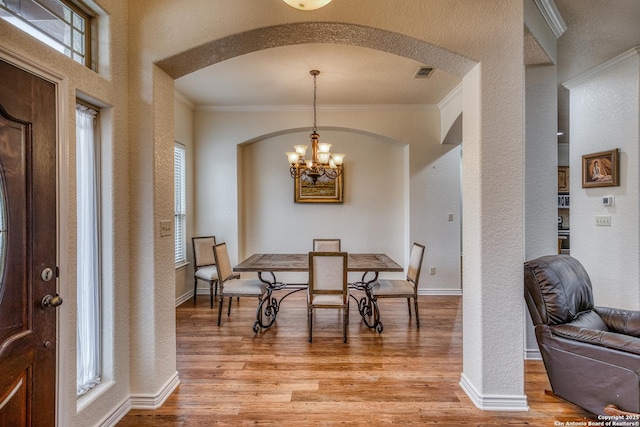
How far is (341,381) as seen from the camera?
2496 mm

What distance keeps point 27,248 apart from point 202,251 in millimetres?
3247

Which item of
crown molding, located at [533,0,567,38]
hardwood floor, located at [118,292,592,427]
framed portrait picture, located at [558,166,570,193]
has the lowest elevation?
hardwood floor, located at [118,292,592,427]

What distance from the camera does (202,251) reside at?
4.65 m

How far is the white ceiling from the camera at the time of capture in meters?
2.67

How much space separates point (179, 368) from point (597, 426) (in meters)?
3.02

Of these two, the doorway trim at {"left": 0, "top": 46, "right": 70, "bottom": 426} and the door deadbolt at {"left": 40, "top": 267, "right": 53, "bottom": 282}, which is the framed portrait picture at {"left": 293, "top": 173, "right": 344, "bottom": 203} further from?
the door deadbolt at {"left": 40, "top": 267, "right": 53, "bottom": 282}

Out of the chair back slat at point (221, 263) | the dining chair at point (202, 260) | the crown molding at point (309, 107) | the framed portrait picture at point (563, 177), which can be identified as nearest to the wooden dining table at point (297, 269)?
the chair back slat at point (221, 263)

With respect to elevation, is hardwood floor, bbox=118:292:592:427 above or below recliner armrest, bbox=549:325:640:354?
below

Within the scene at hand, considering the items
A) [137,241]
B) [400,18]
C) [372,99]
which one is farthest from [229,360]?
[372,99]

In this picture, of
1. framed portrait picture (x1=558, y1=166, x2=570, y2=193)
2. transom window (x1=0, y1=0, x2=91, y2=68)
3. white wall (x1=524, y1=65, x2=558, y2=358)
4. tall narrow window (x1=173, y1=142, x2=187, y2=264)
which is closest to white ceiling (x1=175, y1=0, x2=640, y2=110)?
white wall (x1=524, y1=65, x2=558, y2=358)

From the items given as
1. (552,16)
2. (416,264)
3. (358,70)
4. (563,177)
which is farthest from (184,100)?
(563,177)

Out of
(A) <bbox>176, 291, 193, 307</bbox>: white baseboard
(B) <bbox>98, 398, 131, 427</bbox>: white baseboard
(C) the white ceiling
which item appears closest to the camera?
(B) <bbox>98, 398, 131, 427</bbox>: white baseboard

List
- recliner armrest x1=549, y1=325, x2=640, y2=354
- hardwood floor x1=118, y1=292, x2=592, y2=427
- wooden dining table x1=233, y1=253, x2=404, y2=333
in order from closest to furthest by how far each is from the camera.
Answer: recliner armrest x1=549, y1=325, x2=640, y2=354 < hardwood floor x1=118, y1=292, x2=592, y2=427 < wooden dining table x1=233, y1=253, x2=404, y2=333

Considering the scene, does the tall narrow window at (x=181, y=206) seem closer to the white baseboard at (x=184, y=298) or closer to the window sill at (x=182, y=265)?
the window sill at (x=182, y=265)
